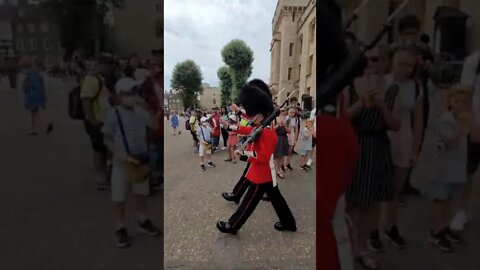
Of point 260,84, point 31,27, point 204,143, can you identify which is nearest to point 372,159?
point 31,27

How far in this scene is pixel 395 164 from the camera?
1264 millimetres

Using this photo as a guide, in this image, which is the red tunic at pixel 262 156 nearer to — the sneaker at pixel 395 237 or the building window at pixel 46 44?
the sneaker at pixel 395 237

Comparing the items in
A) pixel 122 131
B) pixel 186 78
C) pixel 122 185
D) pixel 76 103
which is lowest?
pixel 122 185

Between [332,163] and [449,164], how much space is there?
1.38ft

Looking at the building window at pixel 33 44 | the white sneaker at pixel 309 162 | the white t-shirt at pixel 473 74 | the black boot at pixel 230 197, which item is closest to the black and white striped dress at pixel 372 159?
the white t-shirt at pixel 473 74

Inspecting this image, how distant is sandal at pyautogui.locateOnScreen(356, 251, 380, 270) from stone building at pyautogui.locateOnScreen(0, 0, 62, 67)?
4.45ft

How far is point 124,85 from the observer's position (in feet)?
4.23

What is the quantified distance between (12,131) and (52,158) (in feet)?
0.56

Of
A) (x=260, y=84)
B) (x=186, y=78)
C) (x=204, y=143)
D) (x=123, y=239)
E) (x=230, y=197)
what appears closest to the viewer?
(x=123, y=239)

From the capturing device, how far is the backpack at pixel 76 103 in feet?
4.20

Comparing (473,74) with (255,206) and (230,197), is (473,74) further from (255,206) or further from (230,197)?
(230,197)

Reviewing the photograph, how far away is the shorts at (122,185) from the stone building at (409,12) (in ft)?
3.23

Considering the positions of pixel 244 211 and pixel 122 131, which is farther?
pixel 244 211

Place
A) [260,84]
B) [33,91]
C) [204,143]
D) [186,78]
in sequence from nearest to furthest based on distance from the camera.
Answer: [33,91]
[260,84]
[204,143]
[186,78]
